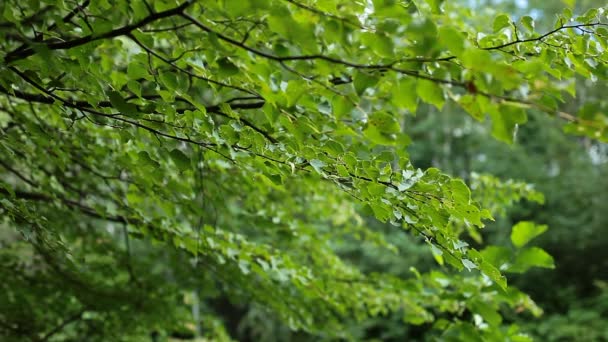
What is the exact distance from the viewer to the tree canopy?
689 millimetres

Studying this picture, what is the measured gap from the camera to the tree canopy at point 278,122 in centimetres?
69

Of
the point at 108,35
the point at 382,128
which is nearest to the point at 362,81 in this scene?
the point at 382,128

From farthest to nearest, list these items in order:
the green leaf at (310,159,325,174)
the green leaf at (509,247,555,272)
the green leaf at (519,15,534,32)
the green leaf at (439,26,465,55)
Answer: the green leaf at (509,247,555,272)
the green leaf at (519,15,534,32)
the green leaf at (310,159,325,174)
the green leaf at (439,26,465,55)

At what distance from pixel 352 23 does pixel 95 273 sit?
2513mm

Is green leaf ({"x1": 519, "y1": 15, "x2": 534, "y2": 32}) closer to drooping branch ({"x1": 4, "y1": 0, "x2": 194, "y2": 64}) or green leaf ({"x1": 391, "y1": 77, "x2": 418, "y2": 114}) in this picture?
green leaf ({"x1": 391, "y1": 77, "x2": 418, "y2": 114})

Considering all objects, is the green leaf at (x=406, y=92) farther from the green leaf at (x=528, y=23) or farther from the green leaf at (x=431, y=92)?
the green leaf at (x=528, y=23)

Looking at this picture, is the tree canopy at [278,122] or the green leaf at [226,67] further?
the green leaf at [226,67]

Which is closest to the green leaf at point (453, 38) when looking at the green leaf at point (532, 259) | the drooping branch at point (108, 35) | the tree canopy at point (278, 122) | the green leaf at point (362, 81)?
the tree canopy at point (278, 122)

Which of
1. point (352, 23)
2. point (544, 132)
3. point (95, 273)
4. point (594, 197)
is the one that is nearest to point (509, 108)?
point (352, 23)

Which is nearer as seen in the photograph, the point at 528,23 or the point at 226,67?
the point at 226,67

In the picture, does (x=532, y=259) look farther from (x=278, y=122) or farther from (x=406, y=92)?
(x=406, y=92)

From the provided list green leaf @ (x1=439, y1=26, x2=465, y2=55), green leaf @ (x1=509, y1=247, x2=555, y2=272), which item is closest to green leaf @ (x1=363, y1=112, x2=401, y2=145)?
green leaf @ (x1=439, y1=26, x2=465, y2=55)

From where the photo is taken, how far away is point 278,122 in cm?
123

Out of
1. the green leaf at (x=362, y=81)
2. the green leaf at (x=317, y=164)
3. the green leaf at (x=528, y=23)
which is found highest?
the green leaf at (x=362, y=81)
